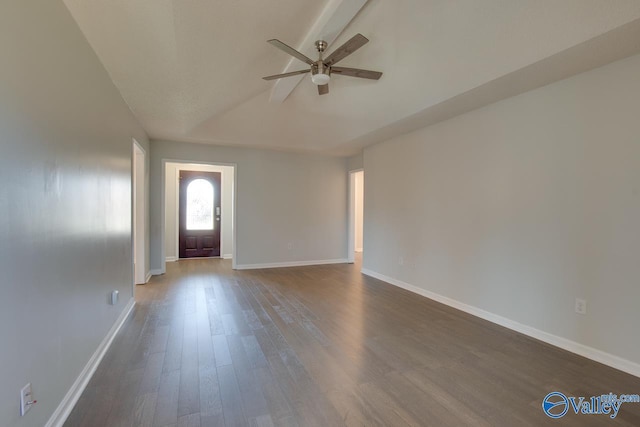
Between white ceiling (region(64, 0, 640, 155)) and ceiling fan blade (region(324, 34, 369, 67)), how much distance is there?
29 centimetres

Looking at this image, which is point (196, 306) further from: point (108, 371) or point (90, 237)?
point (90, 237)

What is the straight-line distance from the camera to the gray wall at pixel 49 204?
1206mm

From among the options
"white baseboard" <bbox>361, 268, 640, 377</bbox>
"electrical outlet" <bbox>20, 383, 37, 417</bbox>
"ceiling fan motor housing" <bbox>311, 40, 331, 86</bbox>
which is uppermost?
"ceiling fan motor housing" <bbox>311, 40, 331, 86</bbox>

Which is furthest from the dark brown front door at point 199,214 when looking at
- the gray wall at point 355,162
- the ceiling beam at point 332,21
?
the ceiling beam at point 332,21

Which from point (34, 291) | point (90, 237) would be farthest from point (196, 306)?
point (34, 291)

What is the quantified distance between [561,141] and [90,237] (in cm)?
396

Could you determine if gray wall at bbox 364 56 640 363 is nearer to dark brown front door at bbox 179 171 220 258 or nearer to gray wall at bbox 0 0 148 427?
gray wall at bbox 0 0 148 427

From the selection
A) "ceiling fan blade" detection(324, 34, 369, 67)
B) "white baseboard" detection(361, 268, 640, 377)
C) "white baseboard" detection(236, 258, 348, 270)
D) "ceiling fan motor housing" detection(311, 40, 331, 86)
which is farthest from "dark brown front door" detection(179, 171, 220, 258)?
"ceiling fan blade" detection(324, 34, 369, 67)

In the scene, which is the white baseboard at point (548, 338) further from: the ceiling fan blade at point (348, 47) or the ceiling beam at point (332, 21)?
the ceiling beam at point (332, 21)

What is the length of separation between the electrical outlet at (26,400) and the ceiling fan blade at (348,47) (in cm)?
264


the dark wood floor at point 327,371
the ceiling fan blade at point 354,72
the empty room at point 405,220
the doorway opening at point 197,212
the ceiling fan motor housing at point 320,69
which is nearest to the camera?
the empty room at point 405,220

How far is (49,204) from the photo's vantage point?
154 centimetres

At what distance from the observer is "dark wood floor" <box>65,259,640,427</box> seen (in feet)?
5.74

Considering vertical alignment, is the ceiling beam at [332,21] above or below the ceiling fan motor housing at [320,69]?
above
